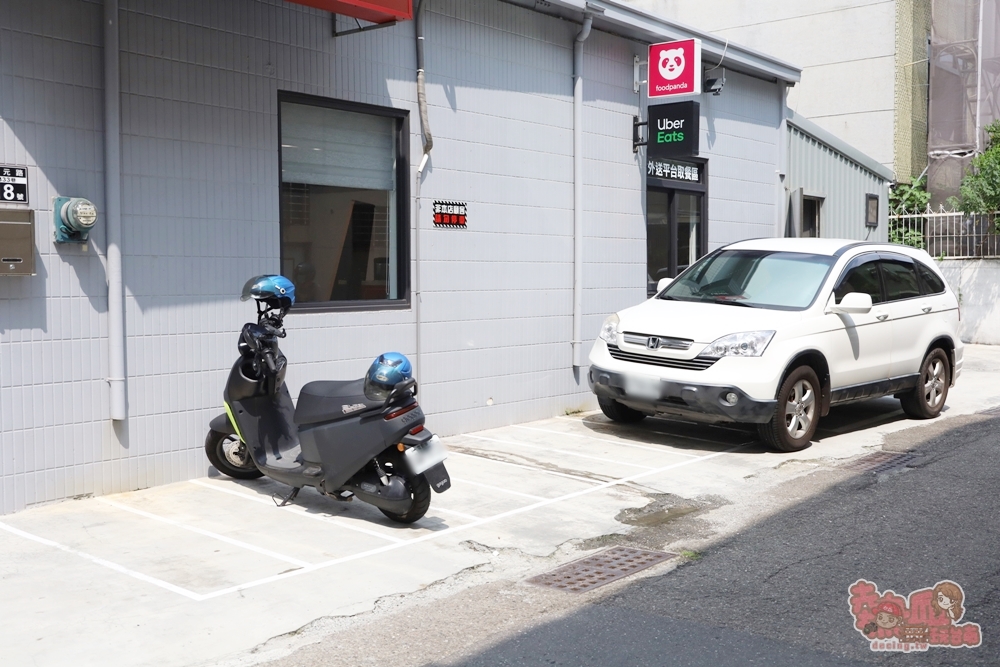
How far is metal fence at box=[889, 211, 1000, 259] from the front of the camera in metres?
18.6

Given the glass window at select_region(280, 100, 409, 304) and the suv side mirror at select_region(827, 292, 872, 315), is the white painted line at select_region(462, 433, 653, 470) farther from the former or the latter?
the suv side mirror at select_region(827, 292, 872, 315)

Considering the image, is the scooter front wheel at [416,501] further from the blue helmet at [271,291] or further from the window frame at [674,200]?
the window frame at [674,200]

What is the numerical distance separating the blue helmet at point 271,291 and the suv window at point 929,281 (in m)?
7.10

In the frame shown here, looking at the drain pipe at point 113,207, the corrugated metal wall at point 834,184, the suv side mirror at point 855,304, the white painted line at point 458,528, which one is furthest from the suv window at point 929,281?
the drain pipe at point 113,207

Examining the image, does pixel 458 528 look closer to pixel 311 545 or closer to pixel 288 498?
pixel 311 545

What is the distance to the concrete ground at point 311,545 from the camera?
4.91 m

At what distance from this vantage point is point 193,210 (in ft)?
25.5

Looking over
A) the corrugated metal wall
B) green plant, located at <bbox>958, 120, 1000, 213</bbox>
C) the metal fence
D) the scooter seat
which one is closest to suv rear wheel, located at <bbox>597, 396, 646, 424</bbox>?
the scooter seat

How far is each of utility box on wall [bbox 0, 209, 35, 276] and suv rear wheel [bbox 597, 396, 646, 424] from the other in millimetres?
5495

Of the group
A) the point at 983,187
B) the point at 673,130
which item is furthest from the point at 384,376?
the point at 983,187

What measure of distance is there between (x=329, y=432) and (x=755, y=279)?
5.08 metres

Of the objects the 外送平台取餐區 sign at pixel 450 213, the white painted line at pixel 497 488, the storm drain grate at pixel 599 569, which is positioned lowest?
the storm drain grate at pixel 599 569

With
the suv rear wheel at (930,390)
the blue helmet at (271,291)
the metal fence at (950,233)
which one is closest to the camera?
the blue helmet at (271,291)

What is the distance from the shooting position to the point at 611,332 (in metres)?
9.70
